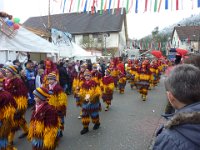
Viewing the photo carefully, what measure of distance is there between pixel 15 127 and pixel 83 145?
1.58 m

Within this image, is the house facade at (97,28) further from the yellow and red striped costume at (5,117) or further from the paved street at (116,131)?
the yellow and red striped costume at (5,117)

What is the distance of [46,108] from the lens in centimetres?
419

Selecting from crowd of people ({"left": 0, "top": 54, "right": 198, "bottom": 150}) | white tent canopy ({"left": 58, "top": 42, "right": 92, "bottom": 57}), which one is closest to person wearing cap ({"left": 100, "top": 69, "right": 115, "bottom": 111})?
crowd of people ({"left": 0, "top": 54, "right": 198, "bottom": 150})

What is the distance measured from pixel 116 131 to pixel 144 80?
5599 millimetres

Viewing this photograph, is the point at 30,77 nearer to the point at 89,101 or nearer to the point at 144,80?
the point at 89,101

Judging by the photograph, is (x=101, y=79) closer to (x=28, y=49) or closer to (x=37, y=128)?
(x=28, y=49)

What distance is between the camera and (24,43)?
12680 millimetres

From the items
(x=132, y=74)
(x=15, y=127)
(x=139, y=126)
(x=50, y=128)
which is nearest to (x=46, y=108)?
(x=50, y=128)

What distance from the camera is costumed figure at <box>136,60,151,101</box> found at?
40.7 feet

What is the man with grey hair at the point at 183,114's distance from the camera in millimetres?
1642

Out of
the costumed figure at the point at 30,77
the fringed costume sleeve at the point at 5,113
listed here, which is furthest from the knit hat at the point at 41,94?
the costumed figure at the point at 30,77

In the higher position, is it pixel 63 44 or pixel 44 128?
pixel 63 44

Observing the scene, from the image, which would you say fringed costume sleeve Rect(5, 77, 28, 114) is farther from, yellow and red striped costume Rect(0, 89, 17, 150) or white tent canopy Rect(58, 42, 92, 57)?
white tent canopy Rect(58, 42, 92, 57)

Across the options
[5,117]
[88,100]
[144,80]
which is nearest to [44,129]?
[5,117]
